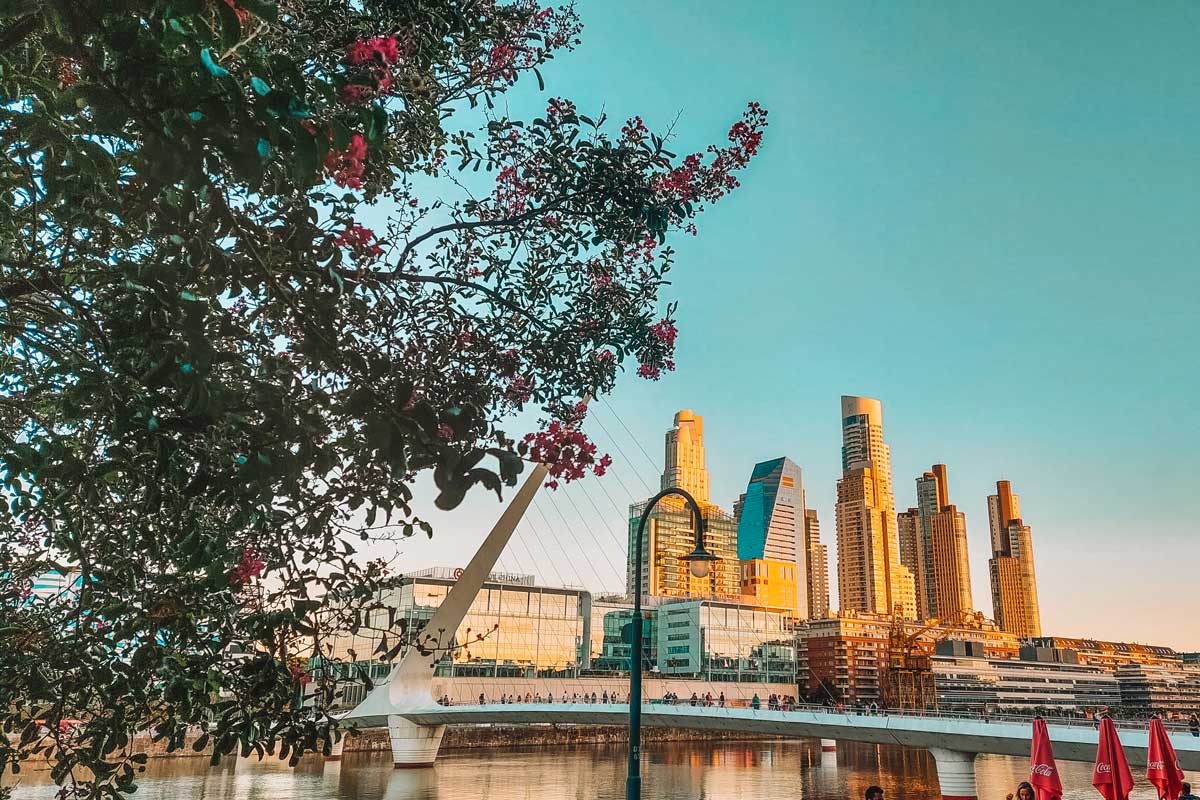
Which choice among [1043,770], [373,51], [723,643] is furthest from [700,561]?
[723,643]

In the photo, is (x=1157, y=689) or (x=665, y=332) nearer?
(x=665, y=332)

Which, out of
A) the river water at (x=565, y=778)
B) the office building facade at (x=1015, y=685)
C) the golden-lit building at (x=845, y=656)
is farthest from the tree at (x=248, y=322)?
the golden-lit building at (x=845, y=656)

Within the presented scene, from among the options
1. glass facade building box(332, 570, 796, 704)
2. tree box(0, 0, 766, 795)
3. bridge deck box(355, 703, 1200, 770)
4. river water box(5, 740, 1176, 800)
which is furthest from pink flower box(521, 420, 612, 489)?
glass facade building box(332, 570, 796, 704)

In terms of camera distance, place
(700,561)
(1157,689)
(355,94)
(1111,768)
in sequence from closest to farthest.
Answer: (355,94), (700,561), (1111,768), (1157,689)

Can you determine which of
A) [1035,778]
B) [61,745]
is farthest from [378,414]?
[1035,778]

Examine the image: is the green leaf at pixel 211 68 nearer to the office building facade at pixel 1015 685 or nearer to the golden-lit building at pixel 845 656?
the office building facade at pixel 1015 685

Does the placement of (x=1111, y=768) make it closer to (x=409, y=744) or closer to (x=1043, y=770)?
(x=1043, y=770)

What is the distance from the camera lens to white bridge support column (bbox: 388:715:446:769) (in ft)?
181

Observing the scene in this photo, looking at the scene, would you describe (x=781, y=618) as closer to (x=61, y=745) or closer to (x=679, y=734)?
(x=679, y=734)

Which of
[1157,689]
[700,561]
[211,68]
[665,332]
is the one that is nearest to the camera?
[211,68]

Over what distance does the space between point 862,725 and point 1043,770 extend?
54.6ft

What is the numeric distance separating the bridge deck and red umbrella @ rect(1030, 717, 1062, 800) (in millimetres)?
7412

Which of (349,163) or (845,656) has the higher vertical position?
(349,163)

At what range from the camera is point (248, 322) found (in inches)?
140
